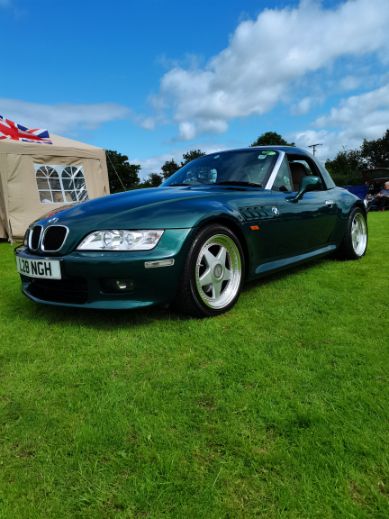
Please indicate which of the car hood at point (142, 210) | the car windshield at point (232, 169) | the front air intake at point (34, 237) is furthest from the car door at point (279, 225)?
the front air intake at point (34, 237)

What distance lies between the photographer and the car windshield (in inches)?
143

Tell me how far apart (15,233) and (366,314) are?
7.71 metres

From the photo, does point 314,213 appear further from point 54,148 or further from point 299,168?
point 54,148

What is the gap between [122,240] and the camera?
254 cm

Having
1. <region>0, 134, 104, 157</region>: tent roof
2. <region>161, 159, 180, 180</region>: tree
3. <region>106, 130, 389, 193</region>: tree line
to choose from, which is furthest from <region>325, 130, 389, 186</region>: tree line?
<region>0, 134, 104, 157</region>: tent roof

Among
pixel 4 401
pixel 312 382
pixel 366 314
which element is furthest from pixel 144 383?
pixel 366 314

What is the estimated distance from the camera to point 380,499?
116cm

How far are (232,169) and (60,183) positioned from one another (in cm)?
661

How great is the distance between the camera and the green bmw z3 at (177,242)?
2.53 m

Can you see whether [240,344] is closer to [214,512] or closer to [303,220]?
[214,512]

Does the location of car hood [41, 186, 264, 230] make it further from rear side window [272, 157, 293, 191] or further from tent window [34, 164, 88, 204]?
tent window [34, 164, 88, 204]

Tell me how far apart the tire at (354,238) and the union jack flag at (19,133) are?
7.00 metres

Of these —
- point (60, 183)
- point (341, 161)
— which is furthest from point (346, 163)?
point (60, 183)

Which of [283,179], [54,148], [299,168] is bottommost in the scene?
[283,179]
